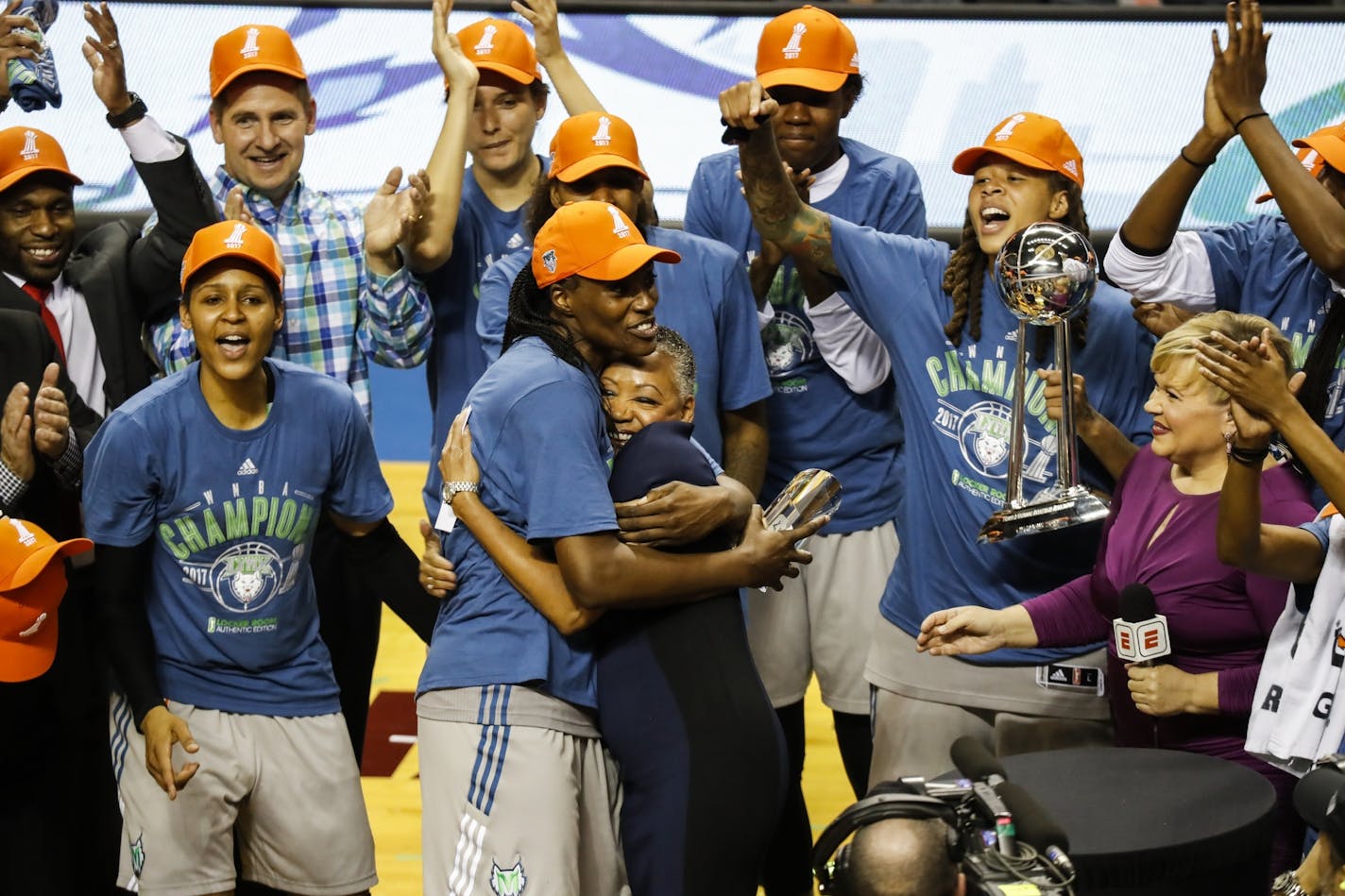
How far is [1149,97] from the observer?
7.43 meters

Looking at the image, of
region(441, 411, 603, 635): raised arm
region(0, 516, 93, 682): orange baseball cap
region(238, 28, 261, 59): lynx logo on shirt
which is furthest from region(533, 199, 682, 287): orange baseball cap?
region(238, 28, 261, 59): lynx logo on shirt

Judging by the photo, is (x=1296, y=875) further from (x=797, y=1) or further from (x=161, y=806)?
(x=797, y=1)

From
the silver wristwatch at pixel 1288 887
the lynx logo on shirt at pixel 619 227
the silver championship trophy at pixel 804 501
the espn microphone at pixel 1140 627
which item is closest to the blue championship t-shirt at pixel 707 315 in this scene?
the silver championship trophy at pixel 804 501

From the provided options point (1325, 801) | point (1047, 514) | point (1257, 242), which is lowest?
point (1325, 801)

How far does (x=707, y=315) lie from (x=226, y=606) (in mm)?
1277

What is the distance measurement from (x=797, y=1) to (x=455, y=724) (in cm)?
534

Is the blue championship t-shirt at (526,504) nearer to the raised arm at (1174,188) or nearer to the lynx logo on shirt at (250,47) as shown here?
the raised arm at (1174,188)

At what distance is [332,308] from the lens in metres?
4.24

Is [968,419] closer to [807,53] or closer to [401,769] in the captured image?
[807,53]

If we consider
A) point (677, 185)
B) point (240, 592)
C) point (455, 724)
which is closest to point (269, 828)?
point (240, 592)

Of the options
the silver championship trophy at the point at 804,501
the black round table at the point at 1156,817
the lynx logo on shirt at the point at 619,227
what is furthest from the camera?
the silver championship trophy at the point at 804,501

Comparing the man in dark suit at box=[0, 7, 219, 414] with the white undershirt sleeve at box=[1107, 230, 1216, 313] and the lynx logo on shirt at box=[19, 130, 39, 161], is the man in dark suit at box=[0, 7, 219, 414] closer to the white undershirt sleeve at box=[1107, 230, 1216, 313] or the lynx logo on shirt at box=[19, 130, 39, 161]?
the lynx logo on shirt at box=[19, 130, 39, 161]

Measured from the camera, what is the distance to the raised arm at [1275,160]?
343 centimetres

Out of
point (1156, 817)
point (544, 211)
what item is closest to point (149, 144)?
point (544, 211)
